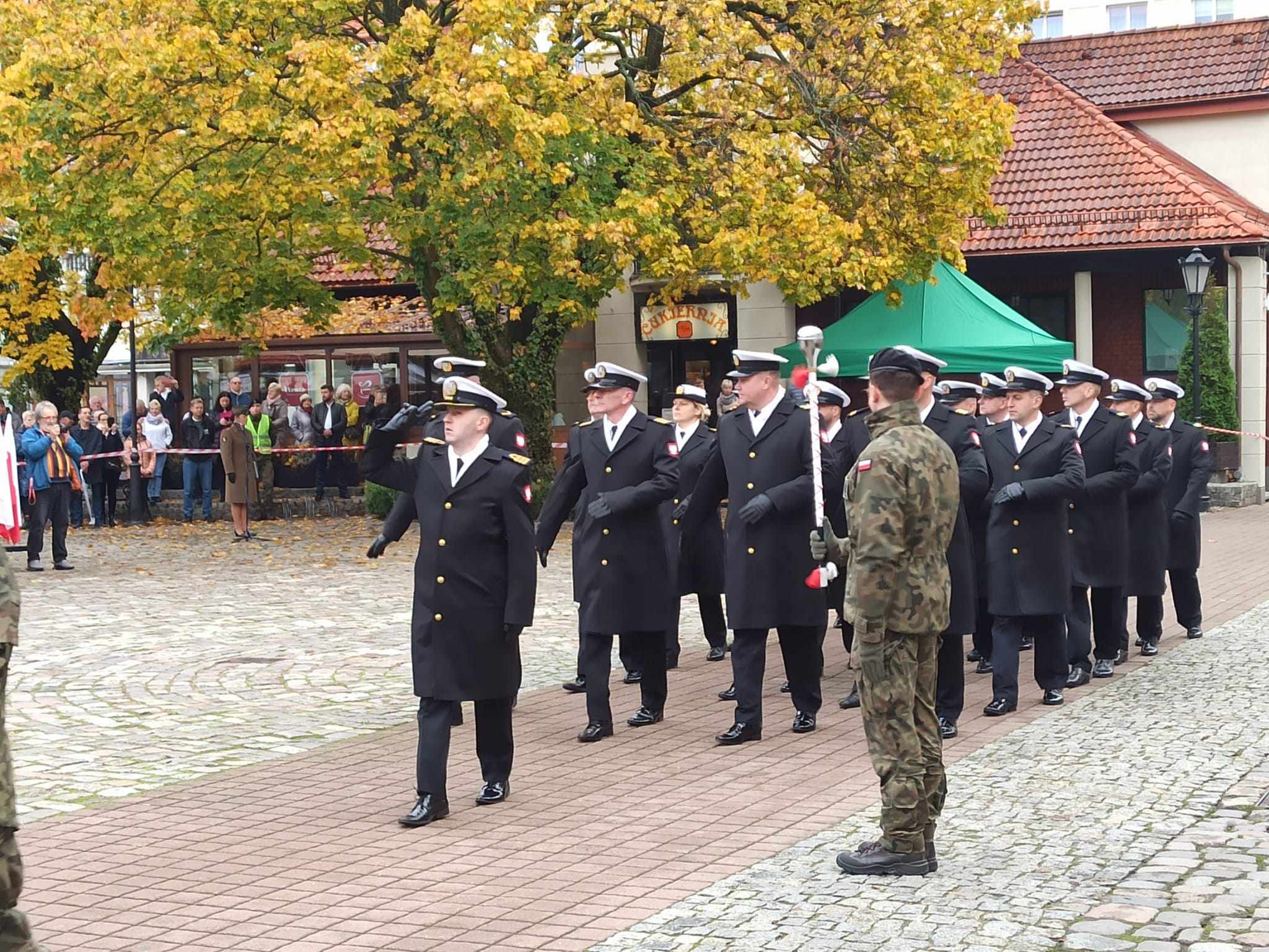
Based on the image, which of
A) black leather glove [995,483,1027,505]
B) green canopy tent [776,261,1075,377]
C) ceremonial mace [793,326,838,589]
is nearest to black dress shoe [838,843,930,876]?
ceremonial mace [793,326,838,589]

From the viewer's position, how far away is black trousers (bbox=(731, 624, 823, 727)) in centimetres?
920

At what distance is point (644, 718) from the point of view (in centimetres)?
977

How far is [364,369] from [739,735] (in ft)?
76.1

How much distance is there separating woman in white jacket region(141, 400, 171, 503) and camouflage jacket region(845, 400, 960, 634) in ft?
73.4

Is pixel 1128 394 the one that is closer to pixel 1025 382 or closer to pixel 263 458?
pixel 1025 382

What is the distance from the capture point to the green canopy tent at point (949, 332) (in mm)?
Result: 23547

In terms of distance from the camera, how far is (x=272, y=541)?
22.8m

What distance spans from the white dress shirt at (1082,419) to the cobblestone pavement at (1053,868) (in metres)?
2.46

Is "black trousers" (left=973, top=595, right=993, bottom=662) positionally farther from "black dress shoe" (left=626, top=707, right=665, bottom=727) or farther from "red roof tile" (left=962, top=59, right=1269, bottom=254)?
"red roof tile" (left=962, top=59, right=1269, bottom=254)

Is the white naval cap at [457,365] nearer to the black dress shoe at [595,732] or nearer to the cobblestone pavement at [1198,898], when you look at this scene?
the black dress shoe at [595,732]

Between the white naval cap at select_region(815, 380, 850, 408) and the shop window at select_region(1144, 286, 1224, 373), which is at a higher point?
the shop window at select_region(1144, 286, 1224, 373)

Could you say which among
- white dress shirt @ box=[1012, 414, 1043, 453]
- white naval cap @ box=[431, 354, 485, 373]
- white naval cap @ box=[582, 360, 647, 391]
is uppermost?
white naval cap @ box=[431, 354, 485, 373]

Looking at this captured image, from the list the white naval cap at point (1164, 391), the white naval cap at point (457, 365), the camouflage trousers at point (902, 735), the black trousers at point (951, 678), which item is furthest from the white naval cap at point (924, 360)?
the white naval cap at point (1164, 391)

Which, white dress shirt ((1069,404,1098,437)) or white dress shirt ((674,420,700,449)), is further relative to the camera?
white dress shirt ((674,420,700,449))
